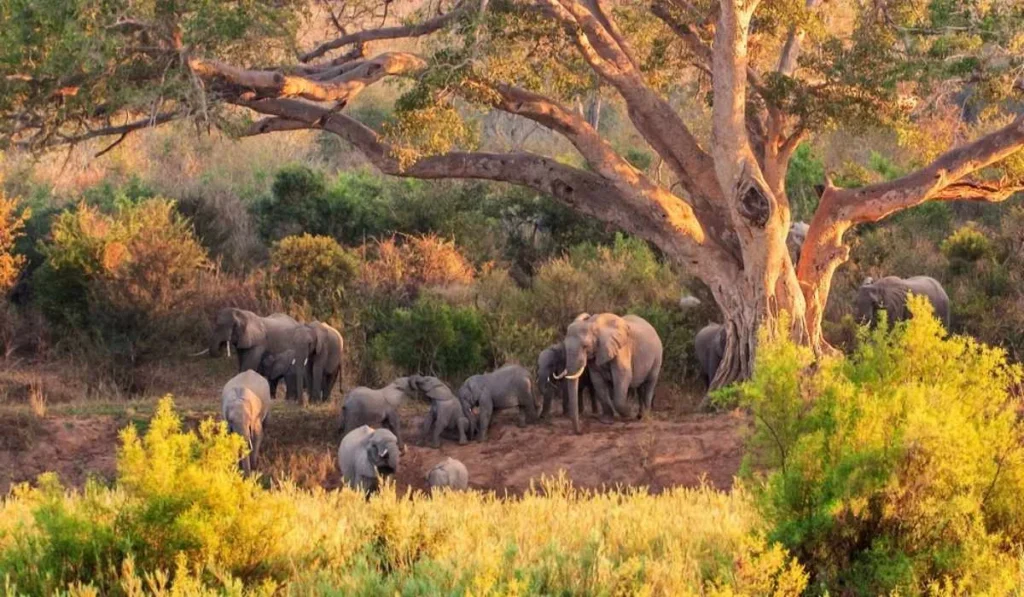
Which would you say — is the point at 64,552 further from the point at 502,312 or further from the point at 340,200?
the point at 340,200

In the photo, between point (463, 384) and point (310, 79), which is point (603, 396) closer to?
point (463, 384)

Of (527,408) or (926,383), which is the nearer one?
(926,383)

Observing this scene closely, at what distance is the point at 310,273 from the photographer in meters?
22.7

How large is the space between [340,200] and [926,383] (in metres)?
19.1

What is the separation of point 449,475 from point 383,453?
0.83m

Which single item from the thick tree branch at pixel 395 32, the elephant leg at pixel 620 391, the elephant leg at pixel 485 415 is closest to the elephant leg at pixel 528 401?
the elephant leg at pixel 485 415

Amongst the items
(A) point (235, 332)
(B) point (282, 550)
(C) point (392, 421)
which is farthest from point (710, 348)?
(B) point (282, 550)

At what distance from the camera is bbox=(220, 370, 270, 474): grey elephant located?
50.5ft

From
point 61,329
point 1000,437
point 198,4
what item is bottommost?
point 61,329

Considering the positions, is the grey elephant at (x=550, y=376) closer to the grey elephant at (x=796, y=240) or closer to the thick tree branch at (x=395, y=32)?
the thick tree branch at (x=395, y=32)

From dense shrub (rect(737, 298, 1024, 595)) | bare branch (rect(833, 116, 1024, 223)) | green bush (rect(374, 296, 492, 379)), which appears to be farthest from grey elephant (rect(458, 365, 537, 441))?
dense shrub (rect(737, 298, 1024, 595))

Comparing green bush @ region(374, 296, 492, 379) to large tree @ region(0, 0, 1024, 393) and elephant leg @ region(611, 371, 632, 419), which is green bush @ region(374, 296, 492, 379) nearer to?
large tree @ region(0, 0, 1024, 393)

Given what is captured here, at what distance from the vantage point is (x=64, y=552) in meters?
8.43

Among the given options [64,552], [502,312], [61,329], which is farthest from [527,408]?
[64,552]
